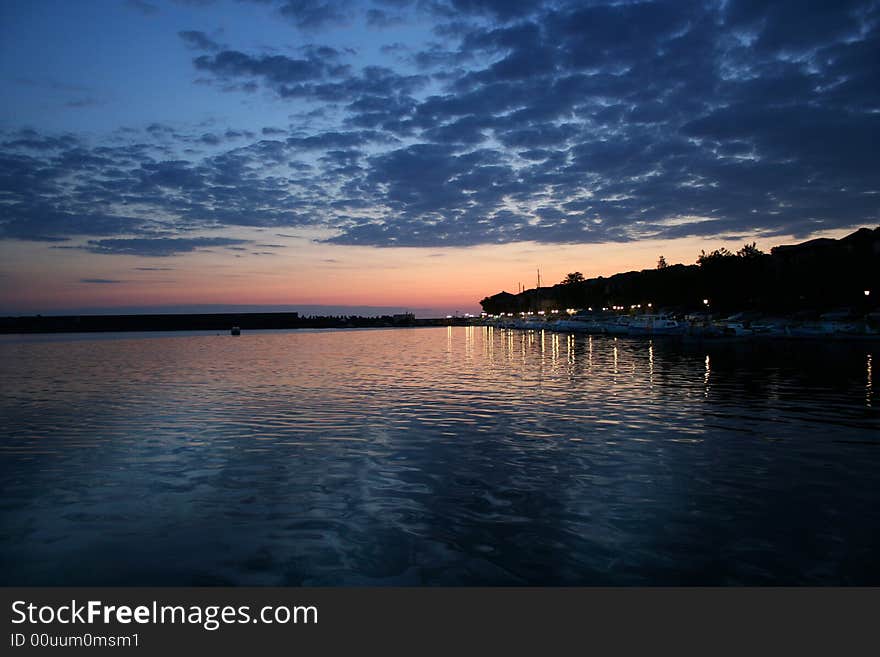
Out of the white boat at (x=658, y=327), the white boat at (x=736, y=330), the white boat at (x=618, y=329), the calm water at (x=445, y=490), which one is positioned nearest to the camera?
the calm water at (x=445, y=490)

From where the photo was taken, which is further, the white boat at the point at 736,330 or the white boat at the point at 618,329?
the white boat at the point at 618,329

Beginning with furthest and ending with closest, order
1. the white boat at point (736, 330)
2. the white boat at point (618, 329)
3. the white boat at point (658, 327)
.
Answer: the white boat at point (618, 329) → the white boat at point (658, 327) → the white boat at point (736, 330)

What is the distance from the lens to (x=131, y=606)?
648 centimetres

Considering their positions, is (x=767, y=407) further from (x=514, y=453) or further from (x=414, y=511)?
(x=414, y=511)

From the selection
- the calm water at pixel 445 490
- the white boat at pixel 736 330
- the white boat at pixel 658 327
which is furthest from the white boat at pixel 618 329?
the calm water at pixel 445 490

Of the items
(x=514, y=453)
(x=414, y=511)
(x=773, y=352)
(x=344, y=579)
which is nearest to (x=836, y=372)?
(x=773, y=352)

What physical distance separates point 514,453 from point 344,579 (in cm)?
724

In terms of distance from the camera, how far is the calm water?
7480 mm

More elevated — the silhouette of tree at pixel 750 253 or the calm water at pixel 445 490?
the silhouette of tree at pixel 750 253

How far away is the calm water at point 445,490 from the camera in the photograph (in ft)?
24.5

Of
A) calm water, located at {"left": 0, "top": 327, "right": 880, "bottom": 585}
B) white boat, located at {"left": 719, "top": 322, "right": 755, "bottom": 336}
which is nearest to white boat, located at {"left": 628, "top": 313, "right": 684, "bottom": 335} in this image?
white boat, located at {"left": 719, "top": 322, "right": 755, "bottom": 336}

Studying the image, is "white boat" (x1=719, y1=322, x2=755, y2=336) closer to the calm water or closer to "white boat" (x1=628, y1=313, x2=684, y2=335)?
"white boat" (x1=628, y1=313, x2=684, y2=335)

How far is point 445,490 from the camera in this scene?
10.8 m

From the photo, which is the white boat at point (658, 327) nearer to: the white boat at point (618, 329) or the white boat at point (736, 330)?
the white boat at point (618, 329)
